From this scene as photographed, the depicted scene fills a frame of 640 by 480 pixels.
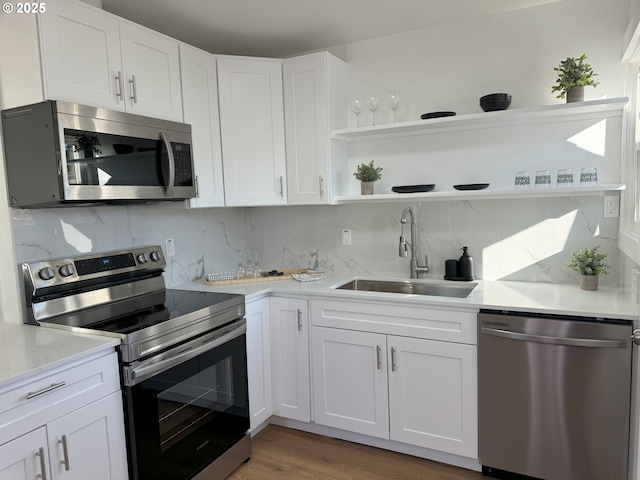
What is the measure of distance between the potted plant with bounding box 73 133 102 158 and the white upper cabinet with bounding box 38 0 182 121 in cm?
17

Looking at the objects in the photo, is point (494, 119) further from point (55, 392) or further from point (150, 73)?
point (55, 392)

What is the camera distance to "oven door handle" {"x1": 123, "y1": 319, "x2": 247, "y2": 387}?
1798mm

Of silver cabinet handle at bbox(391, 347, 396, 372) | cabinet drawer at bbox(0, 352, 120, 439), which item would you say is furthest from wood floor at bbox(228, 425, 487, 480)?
cabinet drawer at bbox(0, 352, 120, 439)

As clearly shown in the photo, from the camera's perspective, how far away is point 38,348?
1674mm

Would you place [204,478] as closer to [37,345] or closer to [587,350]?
[37,345]

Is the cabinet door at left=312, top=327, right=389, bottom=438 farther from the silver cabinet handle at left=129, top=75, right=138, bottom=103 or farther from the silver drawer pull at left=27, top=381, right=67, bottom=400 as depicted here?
the silver cabinet handle at left=129, top=75, right=138, bottom=103

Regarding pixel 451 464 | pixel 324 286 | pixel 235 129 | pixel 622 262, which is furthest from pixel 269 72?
pixel 451 464

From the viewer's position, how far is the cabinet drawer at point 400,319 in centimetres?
225

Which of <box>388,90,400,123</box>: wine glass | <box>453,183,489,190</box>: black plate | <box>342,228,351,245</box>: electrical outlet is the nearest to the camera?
<box>453,183,489,190</box>: black plate

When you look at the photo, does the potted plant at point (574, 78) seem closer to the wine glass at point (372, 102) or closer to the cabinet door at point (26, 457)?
the wine glass at point (372, 102)

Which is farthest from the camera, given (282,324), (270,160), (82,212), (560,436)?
(270,160)

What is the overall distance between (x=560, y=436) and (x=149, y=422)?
1804mm

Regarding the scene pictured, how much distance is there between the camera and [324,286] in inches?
109

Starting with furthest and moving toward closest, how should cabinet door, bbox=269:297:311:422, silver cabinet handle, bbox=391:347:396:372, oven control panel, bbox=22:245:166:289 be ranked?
1. cabinet door, bbox=269:297:311:422
2. silver cabinet handle, bbox=391:347:396:372
3. oven control panel, bbox=22:245:166:289
